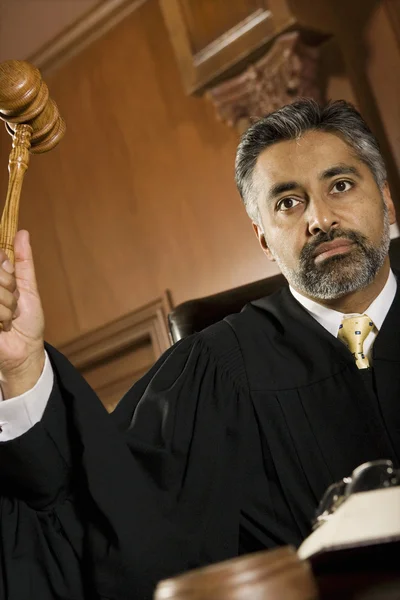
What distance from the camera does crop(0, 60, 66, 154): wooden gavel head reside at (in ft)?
5.46

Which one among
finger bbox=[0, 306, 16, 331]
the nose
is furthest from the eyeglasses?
the nose

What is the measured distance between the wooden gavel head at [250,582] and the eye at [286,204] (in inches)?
69.8

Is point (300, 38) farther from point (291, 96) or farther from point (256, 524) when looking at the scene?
point (256, 524)

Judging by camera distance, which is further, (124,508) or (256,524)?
(256,524)

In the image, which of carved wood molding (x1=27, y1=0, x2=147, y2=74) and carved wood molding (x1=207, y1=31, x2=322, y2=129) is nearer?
carved wood molding (x1=207, y1=31, x2=322, y2=129)

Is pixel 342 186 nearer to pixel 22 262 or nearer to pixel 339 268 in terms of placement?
pixel 339 268

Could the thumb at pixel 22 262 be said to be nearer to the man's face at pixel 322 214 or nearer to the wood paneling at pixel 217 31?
the man's face at pixel 322 214

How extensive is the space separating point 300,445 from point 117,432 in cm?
55

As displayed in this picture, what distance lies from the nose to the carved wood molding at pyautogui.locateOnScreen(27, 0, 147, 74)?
2742 mm

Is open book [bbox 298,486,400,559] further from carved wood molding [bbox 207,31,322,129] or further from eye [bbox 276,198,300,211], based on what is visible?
carved wood molding [bbox 207,31,322,129]

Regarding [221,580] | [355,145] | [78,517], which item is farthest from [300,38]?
[221,580]

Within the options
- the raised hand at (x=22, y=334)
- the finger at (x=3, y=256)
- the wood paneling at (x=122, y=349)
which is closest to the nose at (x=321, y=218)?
the raised hand at (x=22, y=334)

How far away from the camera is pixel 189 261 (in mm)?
4438

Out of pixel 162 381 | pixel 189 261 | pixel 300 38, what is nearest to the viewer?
pixel 162 381
